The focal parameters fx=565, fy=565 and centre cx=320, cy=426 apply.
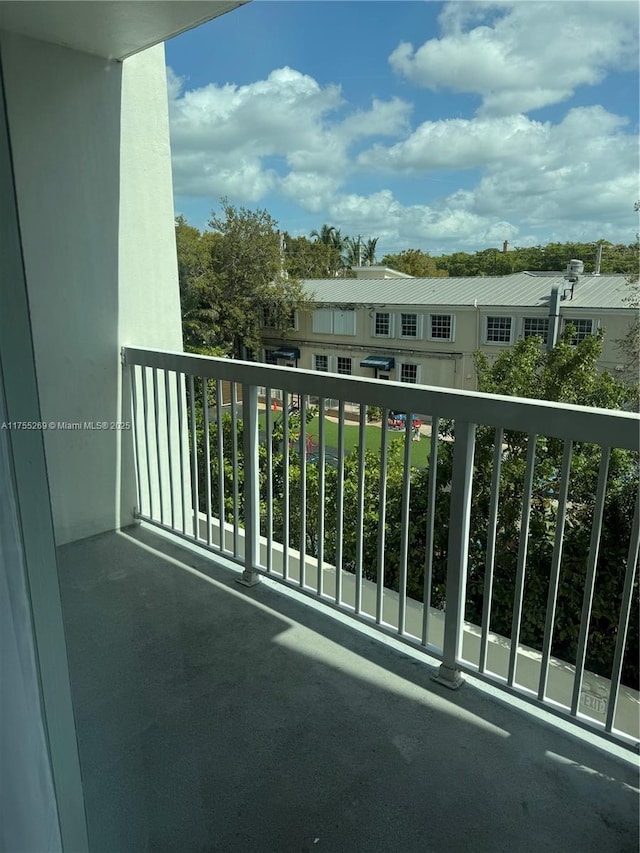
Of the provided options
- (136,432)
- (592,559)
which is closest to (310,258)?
(592,559)

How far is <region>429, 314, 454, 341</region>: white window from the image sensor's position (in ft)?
4.02

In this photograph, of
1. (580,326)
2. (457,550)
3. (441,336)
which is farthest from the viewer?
(457,550)

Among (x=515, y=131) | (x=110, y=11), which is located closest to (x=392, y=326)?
(x=515, y=131)

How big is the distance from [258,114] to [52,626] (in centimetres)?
141

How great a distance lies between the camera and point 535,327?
120 centimetres

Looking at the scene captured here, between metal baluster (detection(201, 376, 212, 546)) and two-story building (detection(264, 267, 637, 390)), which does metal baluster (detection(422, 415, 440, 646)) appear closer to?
two-story building (detection(264, 267, 637, 390))

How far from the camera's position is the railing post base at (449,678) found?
180cm

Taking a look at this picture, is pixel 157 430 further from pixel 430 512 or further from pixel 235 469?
pixel 430 512

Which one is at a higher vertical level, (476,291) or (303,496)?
(476,291)

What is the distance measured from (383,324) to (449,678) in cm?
119

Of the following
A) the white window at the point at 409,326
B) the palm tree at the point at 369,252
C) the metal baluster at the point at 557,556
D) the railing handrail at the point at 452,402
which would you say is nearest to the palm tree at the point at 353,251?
the palm tree at the point at 369,252

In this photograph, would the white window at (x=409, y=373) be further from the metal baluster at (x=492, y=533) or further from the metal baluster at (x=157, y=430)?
the metal baluster at (x=157, y=430)

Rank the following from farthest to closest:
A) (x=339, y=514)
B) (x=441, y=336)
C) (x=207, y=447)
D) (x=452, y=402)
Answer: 1. (x=207, y=447)
2. (x=339, y=514)
3. (x=452, y=402)
4. (x=441, y=336)

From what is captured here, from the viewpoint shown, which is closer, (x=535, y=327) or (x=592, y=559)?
(x=535, y=327)
